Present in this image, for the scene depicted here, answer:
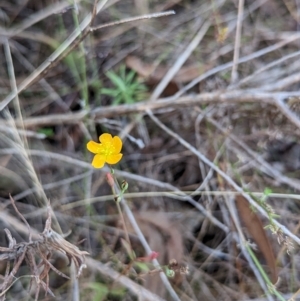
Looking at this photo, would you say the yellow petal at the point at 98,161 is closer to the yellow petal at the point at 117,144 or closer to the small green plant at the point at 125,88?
the yellow petal at the point at 117,144

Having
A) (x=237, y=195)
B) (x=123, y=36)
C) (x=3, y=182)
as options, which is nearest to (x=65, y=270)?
(x=3, y=182)

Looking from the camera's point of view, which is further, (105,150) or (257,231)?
(257,231)

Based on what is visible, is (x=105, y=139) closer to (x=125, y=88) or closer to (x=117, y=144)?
(x=117, y=144)

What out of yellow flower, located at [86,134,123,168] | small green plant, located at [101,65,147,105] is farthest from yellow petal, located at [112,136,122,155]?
small green plant, located at [101,65,147,105]

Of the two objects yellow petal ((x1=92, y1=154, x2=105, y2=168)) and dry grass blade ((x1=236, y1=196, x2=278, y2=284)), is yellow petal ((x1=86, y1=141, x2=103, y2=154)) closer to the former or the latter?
yellow petal ((x1=92, y1=154, x2=105, y2=168))

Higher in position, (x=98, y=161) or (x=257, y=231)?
(x=98, y=161)

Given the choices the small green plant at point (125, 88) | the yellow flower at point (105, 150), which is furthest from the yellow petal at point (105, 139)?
the small green plant at point (125, 88)

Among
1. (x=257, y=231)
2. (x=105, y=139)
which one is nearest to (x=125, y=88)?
(x=105, y=139)

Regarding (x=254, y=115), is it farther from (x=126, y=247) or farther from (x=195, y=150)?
(x=126, y=247)
